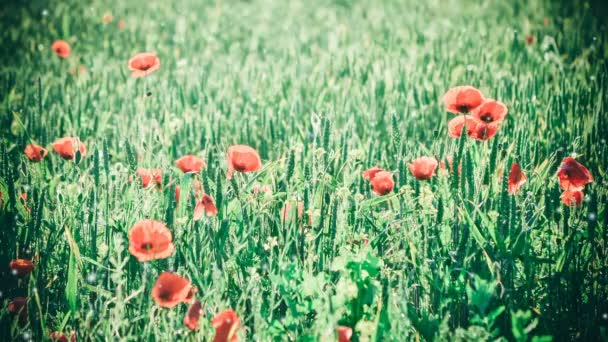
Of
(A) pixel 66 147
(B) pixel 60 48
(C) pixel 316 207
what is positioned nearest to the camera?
(C) pixel 316 207

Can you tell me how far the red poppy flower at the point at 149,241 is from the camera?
121 cm

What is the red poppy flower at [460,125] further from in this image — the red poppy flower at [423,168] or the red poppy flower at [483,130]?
the red poppy flower at [423,168]

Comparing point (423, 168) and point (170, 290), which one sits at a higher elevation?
point (423, 168)

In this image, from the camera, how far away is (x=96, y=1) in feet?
17.0

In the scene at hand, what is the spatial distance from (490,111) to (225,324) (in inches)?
38.0

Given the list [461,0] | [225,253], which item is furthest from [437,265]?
[461,0]

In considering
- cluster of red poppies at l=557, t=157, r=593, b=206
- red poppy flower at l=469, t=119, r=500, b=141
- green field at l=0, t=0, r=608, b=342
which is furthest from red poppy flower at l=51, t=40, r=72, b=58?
cluster of red poppies at l=557, t=157, r=593, b=206

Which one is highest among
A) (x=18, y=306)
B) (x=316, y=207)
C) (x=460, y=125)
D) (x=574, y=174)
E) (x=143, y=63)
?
(x=143, y=63)

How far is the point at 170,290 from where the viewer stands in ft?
3.80

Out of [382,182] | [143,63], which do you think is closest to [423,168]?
[382,182]

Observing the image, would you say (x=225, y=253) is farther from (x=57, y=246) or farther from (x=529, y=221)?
(x=529, y=221)

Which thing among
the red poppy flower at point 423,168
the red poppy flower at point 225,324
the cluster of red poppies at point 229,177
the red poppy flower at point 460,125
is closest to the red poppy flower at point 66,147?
the cluster of red poppies at point 229,177

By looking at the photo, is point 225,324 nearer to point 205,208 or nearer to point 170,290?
point 170,290

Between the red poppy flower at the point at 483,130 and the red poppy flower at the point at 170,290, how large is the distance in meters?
0.90
